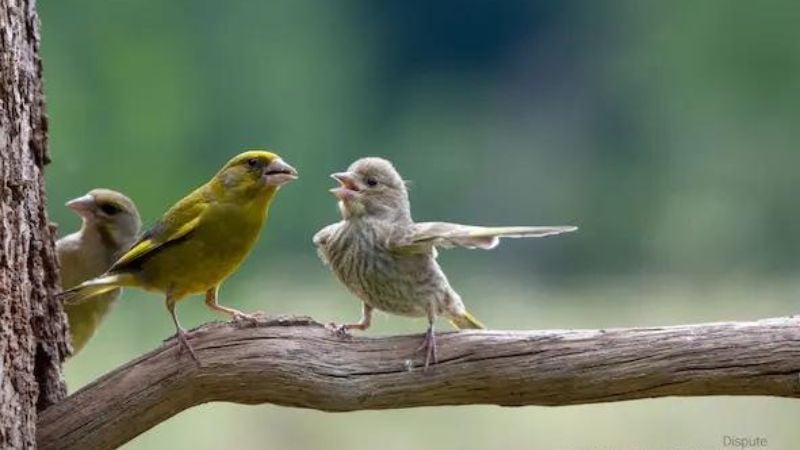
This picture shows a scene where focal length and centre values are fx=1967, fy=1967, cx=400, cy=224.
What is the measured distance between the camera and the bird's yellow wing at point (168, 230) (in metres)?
5.14

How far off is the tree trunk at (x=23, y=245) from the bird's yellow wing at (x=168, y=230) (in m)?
0.23

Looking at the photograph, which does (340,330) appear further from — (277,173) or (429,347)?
(277,173)

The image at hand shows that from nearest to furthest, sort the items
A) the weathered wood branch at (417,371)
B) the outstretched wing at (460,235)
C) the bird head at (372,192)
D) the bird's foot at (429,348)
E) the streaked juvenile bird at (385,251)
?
the outstretched wing at (460,235)
the weathered wood branch at (417,371)
the bird's foot at (429,348)
the streaked juvenile bird at (385,251)
the bird head at (372,192)

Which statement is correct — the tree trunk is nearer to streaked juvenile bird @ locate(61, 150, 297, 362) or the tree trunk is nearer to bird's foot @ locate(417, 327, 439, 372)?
streaked juvenile bird @ locate(61, 150, 297, 362)

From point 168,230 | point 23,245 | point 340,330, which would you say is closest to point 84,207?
point 168,230

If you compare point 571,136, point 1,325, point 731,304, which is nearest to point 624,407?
point 731,304

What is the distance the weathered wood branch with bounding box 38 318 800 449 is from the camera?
4.70 metres

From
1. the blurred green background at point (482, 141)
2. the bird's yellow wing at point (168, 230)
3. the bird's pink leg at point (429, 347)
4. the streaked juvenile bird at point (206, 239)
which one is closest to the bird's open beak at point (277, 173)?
the streaked juvenile bird at point (206, 239)

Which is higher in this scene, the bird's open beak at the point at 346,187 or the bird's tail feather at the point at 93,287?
the bird's open beak at the point at 346,187

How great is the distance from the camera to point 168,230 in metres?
5.18

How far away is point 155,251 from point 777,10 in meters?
13.0

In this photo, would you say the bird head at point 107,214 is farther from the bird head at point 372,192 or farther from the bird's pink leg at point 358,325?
the bird's pink leg at point 358,325

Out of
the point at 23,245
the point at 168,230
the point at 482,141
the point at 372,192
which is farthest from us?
the point at 482,141

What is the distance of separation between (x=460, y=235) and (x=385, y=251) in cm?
47
